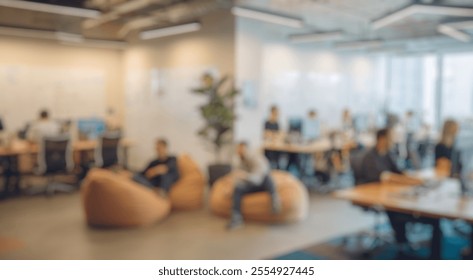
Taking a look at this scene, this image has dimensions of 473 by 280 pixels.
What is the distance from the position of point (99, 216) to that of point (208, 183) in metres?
2.58

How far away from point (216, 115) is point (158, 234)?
108 inches

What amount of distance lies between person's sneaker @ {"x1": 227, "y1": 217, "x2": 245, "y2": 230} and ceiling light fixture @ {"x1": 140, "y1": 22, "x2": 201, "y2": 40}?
2090 mm

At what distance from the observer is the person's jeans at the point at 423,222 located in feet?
12.6

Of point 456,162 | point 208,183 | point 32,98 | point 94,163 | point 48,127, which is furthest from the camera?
point 208,183

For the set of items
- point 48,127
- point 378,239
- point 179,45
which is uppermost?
point 179,45

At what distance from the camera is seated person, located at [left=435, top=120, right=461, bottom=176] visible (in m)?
4.48

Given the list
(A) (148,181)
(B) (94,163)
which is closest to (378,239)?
(A) (148,181)

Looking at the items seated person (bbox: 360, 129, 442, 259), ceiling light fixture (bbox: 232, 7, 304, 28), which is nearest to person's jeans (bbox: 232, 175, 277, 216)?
seated person (bbox: 360, 129, 442, 259)

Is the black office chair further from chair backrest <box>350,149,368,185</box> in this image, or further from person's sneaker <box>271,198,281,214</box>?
chair backrest <box>350,149,368,185</box>

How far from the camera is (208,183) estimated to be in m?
7.21

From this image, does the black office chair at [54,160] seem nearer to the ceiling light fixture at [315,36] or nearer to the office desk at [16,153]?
the office desk at [16,153]

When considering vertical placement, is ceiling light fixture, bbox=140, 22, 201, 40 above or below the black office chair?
above

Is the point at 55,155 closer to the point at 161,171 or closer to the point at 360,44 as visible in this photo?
the point at 161,171
